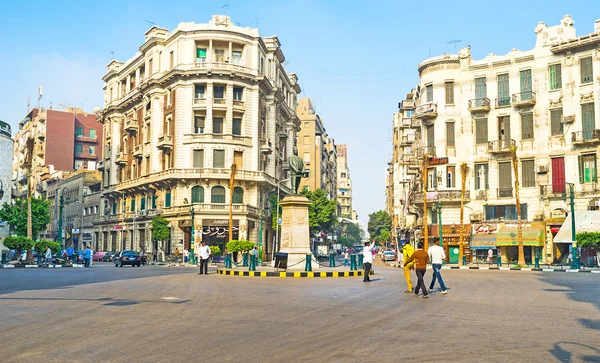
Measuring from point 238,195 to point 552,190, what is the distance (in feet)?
94.4

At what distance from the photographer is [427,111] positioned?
50688 mm

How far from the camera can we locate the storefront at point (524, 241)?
44.8 meters

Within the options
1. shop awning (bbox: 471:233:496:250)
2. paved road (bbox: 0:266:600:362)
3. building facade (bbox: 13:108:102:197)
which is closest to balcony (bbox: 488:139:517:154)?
shop awning (bbox: 471:233:496:250)

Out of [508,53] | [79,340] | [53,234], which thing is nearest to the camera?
[79,340]

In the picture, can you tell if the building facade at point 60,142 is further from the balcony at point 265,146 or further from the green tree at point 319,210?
the balcony at point 265,146

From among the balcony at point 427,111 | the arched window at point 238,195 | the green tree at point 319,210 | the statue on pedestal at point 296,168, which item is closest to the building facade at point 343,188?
the green tree at point 319,210

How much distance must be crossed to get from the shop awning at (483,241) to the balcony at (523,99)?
34.8ft

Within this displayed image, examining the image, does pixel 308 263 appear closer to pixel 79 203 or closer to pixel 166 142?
pixel 166 142

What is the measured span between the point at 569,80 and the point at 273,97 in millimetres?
30637

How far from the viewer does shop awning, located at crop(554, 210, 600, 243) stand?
41.6 meters

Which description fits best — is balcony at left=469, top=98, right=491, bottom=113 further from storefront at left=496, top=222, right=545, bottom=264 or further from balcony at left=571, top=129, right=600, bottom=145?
Result: storefront at left=496, top=222, right=545, bottom=264

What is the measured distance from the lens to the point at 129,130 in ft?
224

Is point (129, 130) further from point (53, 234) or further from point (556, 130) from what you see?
point (556, 130)

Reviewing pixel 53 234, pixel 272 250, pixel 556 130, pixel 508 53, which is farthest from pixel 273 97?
pixel 53 234
